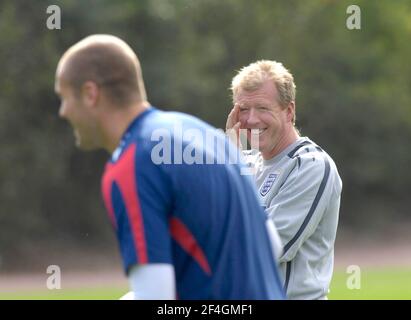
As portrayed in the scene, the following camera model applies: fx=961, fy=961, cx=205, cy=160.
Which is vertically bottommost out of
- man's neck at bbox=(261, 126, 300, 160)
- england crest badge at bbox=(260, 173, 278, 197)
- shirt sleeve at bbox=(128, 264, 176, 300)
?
shirt sleeve at bbox=(128, 264, 176, 300)

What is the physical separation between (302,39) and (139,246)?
28.1m

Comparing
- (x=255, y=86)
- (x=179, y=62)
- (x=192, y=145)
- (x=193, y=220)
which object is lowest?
(x=193, y=220)

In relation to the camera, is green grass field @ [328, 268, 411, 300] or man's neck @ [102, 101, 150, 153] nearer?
man's neck @ [102, 101, 150, 153]

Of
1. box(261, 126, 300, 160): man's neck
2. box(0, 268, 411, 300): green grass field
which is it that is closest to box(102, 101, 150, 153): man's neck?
box(261, 126, 300, 160): man's neck

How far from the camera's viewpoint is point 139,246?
117 inches

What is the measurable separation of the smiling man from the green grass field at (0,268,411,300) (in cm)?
1038

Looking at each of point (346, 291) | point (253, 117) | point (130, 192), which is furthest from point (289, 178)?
point (346, 291)

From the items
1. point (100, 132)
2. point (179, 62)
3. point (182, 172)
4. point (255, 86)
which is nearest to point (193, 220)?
point (182, 172)

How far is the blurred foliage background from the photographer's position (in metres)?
24.9

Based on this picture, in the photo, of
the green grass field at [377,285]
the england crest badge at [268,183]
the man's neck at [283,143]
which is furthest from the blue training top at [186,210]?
the green grass field at [377,285]

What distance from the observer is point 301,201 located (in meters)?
4.65

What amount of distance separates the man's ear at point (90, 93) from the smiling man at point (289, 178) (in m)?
1.71

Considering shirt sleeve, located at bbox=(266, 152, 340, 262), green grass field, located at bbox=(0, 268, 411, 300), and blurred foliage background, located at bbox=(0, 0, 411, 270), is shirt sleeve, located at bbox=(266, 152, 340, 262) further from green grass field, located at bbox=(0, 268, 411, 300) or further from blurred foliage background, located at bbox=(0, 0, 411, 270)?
blurred foliage background, located at bbox=(0, 0, 411, 270)
